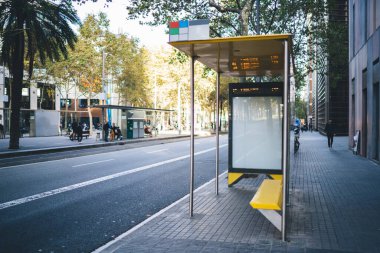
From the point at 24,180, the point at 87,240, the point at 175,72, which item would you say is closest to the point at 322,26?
the point at 24,180

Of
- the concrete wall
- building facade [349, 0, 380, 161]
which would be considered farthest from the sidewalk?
the concrete wall

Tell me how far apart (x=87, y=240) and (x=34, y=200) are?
326cm

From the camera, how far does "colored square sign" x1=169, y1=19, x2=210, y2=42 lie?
→ 19.8ft

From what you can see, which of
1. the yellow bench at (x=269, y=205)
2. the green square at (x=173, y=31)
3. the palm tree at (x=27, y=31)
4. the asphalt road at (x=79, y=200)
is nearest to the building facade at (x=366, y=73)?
the asphalt road at (x=79, y=200)

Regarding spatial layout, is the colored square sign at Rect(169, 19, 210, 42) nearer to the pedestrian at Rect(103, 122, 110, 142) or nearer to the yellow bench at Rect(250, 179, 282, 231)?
the yellow bench at Rect(250, 179, 282, 231)

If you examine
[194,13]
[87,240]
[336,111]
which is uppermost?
[194,13]

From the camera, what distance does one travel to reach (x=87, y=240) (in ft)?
18.6

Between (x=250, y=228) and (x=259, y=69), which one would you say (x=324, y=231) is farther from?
(x=259, y=69)

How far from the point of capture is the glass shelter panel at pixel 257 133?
31.0ft

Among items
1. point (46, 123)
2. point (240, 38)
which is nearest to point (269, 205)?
point (240, 38)

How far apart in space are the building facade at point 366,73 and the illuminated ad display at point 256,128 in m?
8.01

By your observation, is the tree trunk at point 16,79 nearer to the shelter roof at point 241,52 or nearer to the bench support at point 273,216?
the shelter roof at point 241,52

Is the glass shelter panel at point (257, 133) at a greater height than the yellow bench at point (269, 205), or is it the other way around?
the glass shelter panel at point (257, 133)

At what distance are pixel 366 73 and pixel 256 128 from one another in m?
10.8
